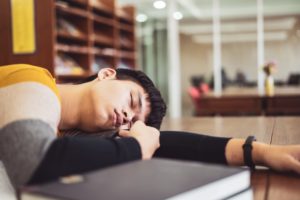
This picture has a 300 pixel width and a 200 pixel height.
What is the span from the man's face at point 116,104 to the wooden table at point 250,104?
12.4ft

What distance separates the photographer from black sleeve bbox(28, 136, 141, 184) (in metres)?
0.63

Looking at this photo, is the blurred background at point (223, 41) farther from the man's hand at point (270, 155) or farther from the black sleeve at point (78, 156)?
the black sleeve at point (78, 156)

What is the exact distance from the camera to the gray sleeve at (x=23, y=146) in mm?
645

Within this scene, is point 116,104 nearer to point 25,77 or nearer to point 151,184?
point 25,77

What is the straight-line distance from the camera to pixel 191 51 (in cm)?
990

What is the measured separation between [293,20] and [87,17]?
19.0 ft

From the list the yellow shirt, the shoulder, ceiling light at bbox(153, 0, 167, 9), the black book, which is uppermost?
ceiling light at bbox(153, 0, 167, 9)

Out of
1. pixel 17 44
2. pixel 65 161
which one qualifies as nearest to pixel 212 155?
pixel 65 161

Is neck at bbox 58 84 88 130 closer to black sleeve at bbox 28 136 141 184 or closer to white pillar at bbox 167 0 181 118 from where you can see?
black sleeve at bbox 28 136 141 184

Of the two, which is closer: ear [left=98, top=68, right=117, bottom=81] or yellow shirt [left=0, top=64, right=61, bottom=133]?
yellow shirt [left=0, top=64, right=61, bottom=133]

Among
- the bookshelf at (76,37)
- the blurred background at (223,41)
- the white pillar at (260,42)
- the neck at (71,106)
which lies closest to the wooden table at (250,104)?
the bookshelf at (76,37)

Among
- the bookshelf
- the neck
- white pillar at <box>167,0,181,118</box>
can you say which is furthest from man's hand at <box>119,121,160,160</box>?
white pillar at <box>167,0,181,118</box>

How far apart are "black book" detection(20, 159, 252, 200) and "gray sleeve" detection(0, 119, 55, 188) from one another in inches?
6.7

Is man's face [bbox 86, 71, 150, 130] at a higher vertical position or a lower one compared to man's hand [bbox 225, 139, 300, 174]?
higher
